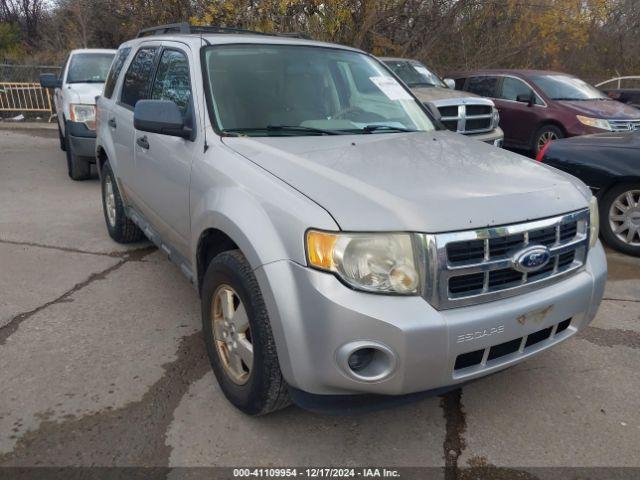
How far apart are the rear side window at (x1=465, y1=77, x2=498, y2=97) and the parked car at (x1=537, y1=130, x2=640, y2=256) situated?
528cm

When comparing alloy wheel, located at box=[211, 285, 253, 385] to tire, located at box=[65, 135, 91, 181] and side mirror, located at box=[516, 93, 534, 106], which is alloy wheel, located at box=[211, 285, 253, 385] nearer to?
tire, located at box=[65, 135, 91, 181]

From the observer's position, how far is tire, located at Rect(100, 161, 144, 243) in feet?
16.2

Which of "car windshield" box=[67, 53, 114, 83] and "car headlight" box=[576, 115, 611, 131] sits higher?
"car windshield" box=[67, 53, 114, 83]

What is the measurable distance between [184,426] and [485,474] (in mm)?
1382

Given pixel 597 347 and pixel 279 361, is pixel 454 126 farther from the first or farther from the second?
pixel 279 361

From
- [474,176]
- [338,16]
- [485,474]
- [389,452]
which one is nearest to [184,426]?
[389,452]

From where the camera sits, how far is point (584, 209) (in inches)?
100

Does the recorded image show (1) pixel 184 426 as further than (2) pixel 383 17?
No

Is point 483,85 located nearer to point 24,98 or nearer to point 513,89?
point 513,89

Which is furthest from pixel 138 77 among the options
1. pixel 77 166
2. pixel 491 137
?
pixel 491 137

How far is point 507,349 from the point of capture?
2334mm

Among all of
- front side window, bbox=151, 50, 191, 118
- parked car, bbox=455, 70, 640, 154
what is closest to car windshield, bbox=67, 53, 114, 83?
front side window, bbox=151, 50, 191, 118

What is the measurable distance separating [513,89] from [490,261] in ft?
28.9

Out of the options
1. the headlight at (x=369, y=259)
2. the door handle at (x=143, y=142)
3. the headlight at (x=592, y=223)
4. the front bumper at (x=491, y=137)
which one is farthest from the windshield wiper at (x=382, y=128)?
the front bumper at (x=491, y=137)
